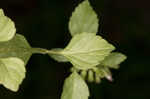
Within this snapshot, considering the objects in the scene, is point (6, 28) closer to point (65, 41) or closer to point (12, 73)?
point (12, 73)

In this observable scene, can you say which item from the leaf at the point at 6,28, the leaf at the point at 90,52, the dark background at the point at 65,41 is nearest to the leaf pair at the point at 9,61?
the leaf at the point at 6,28

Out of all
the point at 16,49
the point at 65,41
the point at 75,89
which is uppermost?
the point at 16,49

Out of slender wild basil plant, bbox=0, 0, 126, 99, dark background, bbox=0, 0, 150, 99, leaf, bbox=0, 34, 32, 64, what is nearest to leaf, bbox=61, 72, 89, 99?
slender wild basil plant, bbox=0, 0, 126, 99

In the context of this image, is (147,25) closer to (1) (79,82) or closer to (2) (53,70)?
(2) (53,70)

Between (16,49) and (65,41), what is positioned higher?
(16,49)

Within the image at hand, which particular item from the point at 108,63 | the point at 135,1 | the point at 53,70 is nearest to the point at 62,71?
the point at 53,70

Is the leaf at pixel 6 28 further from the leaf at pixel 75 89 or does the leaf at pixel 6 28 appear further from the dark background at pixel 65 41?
the dark background at pixel 65 41

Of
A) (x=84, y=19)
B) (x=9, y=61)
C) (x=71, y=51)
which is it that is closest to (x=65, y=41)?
(x=84, y=19)
